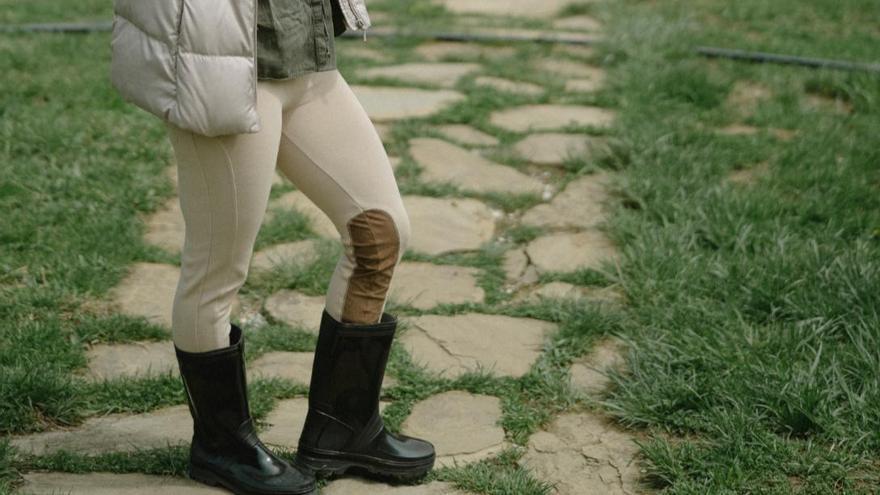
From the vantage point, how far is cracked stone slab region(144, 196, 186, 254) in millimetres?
3803

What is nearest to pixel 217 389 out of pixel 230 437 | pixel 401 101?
pixel 230 437

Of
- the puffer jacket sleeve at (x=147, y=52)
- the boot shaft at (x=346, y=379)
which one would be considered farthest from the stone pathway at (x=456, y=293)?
the puffer jacket sleeve at (x=147, y=52)

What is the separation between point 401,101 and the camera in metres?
5.30

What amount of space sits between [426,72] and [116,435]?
3498mm

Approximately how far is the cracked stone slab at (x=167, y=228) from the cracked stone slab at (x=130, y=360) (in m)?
0.64

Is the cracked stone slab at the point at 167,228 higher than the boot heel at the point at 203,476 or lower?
lower

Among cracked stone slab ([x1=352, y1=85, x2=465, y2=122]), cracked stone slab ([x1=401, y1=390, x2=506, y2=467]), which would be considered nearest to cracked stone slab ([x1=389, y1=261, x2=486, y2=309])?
cracked stone slab ([x1=401, y1=390, x2=506, y2=467])

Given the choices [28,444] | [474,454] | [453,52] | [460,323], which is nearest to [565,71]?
[453,52]

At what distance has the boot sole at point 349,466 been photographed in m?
2.52

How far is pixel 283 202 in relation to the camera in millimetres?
4172

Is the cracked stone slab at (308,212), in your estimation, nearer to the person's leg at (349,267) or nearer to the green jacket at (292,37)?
the person's leg at (349,267)

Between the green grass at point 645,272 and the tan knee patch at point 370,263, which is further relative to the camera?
the green grass at point 645,272

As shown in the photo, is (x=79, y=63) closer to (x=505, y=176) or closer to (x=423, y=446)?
(x=505, y=176)

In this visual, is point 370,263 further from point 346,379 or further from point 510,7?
point 510,7
